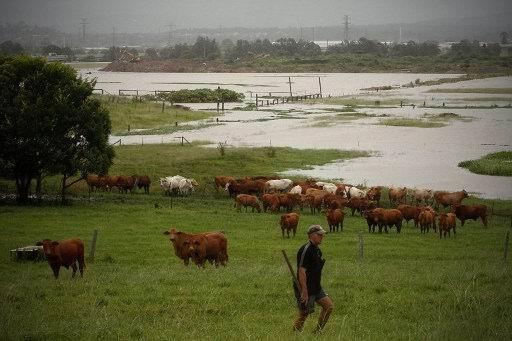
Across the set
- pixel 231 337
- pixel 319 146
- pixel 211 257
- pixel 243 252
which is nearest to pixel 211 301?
pixel 231 337

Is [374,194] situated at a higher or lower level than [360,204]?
higher

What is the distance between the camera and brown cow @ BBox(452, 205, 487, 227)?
35406 millimetres

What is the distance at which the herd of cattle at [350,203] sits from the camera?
108 ft

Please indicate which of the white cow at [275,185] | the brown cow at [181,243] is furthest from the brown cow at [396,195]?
the brown cow at [181,243]

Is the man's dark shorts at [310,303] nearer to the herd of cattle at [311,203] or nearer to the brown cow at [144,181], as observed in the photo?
the herd of cattle at [311,203]

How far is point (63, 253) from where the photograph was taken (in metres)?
18.9

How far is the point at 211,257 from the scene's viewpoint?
21.8 m

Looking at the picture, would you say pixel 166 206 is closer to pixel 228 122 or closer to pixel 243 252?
pixel 243 252

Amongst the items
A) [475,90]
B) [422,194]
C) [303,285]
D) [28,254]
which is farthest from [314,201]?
[475,90]

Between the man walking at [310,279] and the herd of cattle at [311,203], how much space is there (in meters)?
9.96

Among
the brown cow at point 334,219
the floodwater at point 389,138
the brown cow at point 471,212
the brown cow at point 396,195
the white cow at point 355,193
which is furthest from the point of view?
the floodwater at point 389,138

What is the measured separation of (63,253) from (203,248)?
455 centimetres

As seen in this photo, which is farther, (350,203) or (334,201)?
(350,203)

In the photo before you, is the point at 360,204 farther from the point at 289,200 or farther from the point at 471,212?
the point at 471,212
